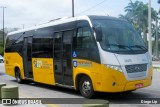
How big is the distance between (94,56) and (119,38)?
1017 millimetres

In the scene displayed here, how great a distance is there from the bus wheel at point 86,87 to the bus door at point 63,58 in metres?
0.76

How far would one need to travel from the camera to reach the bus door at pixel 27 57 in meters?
15.5

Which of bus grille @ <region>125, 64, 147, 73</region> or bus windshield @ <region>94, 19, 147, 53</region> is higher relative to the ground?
bus windshield @ <region>94, 19, 147, 53</region>

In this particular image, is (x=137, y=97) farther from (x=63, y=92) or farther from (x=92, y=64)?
(x=63, y=92)

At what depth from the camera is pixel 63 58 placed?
1237 cm

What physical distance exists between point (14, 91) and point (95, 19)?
3.62 meters

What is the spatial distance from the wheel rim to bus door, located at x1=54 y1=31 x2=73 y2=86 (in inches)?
Answer: 34.9

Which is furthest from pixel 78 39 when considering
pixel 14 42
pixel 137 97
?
pixel 14 42

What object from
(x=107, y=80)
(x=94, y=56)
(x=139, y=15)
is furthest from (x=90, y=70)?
(x=139, y=15)

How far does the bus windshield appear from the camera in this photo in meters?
10.4

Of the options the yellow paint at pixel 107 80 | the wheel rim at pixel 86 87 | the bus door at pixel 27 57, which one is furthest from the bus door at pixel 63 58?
the bus door at pixel 27 57

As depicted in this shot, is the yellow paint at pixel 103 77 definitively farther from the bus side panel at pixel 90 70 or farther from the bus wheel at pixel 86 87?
the bus wheel at pixel 86 87

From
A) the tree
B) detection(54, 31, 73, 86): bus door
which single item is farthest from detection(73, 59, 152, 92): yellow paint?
the tree

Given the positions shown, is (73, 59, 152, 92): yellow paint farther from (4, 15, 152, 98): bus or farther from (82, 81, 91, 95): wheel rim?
(82, 81, 91, 95): wheel rim
